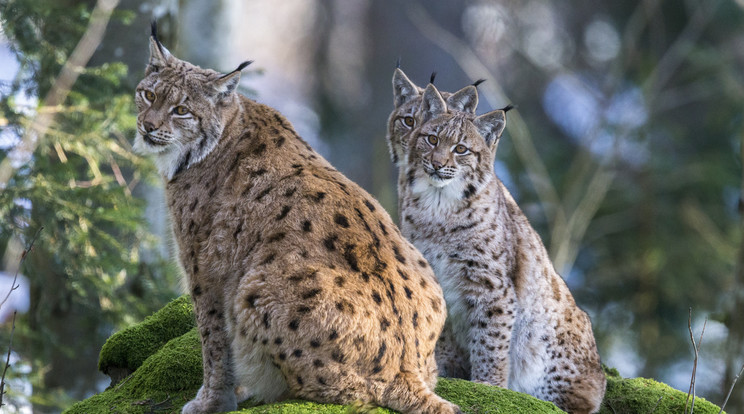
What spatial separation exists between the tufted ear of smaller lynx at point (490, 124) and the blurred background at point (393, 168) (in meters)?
3.30

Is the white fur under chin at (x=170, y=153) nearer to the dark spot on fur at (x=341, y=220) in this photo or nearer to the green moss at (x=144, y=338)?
the dark spot on fur at (x=341, y=220)

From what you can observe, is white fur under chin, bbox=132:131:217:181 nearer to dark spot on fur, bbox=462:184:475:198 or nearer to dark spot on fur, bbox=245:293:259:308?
dark spot on fur, bbox=245:293:259:308

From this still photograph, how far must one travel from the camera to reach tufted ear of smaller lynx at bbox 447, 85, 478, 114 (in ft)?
22.2

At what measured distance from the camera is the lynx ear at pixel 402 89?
23.7 feet

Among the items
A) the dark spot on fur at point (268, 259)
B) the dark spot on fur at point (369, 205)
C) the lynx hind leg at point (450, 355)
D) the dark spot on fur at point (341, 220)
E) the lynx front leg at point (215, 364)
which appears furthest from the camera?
the lynx hind leg at point (450, 355)

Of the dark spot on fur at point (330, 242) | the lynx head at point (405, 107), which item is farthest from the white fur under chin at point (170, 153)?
the lynx head at point (405, 107)

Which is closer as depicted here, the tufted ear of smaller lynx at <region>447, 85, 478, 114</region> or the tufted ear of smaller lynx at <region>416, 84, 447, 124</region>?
the tufted ear of smaller lynx at <region>416, 84, 447, 124</region>

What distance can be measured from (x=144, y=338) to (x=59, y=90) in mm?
2773

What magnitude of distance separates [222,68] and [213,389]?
552cm

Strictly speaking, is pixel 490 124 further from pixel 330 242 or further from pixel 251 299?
pixel 251 299

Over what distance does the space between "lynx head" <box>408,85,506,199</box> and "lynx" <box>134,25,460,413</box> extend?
1051 millimetres

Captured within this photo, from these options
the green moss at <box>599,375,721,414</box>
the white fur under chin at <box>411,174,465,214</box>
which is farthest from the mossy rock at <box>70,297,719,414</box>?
the white fur under chin at <box>411,174,465,214</box>

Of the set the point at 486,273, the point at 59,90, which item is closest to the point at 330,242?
the point at 486,273

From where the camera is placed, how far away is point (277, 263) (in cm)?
495
